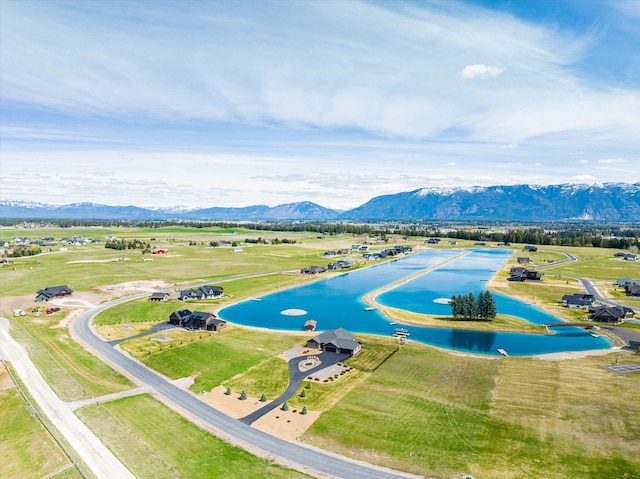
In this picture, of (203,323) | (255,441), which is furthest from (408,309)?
(255,441)

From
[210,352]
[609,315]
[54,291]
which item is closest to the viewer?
[210,352]

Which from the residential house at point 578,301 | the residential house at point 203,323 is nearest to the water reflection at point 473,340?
the residential house at point 578,301

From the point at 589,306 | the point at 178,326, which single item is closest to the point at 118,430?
the point at 178,326

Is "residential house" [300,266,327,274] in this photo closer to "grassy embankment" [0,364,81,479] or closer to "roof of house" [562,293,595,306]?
"roof of house" [562,293,595,306]

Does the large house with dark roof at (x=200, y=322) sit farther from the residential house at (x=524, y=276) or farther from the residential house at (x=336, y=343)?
the residential house at (x=524, y=276)

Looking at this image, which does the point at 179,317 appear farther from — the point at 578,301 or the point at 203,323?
the point at 578,301
